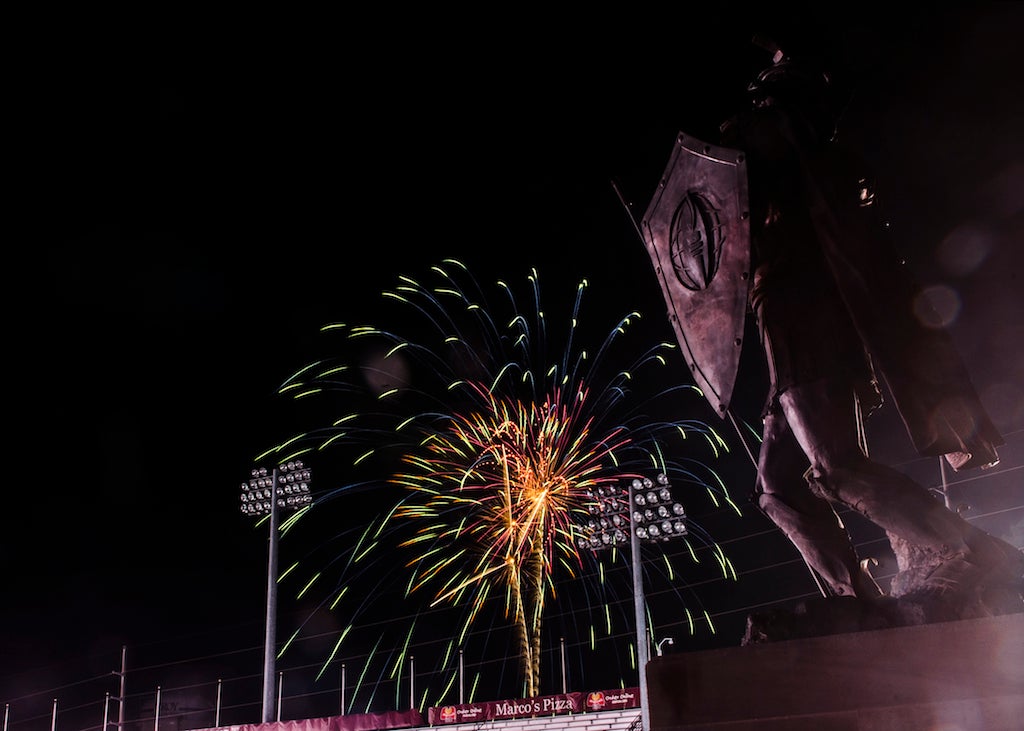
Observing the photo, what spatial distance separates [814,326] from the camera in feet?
20.4

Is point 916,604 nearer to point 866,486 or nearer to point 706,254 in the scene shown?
point 866,486

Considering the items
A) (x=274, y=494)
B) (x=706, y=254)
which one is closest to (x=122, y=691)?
(x=274, y=494)

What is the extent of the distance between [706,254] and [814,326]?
0.83 meters

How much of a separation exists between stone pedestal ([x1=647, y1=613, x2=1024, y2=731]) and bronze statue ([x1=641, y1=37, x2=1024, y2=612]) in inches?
19.4

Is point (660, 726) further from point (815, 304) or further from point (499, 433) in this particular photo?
point (499, 433)

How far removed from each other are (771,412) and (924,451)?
953 mm

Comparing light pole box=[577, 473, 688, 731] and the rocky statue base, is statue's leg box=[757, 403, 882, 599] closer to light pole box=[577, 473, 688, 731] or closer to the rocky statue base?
the rocky statue base

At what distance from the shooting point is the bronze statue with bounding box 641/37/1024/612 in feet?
18.8

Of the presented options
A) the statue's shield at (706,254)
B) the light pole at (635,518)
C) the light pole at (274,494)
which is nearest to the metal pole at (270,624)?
the light pole at (274,494)

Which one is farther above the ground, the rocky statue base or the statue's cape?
Result: the statue's cape

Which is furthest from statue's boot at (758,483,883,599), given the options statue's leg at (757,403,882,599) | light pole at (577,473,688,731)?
light pole at (577,473,688,731)

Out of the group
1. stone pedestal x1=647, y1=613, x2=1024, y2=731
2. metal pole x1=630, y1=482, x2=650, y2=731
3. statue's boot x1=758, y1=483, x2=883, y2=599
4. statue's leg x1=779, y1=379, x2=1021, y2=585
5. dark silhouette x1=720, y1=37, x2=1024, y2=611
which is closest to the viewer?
stone pedestal x1=647, y1=613, x2=1024, y2=731

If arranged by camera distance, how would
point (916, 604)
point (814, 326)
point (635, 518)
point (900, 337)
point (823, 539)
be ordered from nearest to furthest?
point (916, 604)
point (900, 337)
point (823, 539)
point (814, 326)
point (635, 518)

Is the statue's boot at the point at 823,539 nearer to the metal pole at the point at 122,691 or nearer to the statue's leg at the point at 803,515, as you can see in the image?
the statue's leg at the point at 803,515
